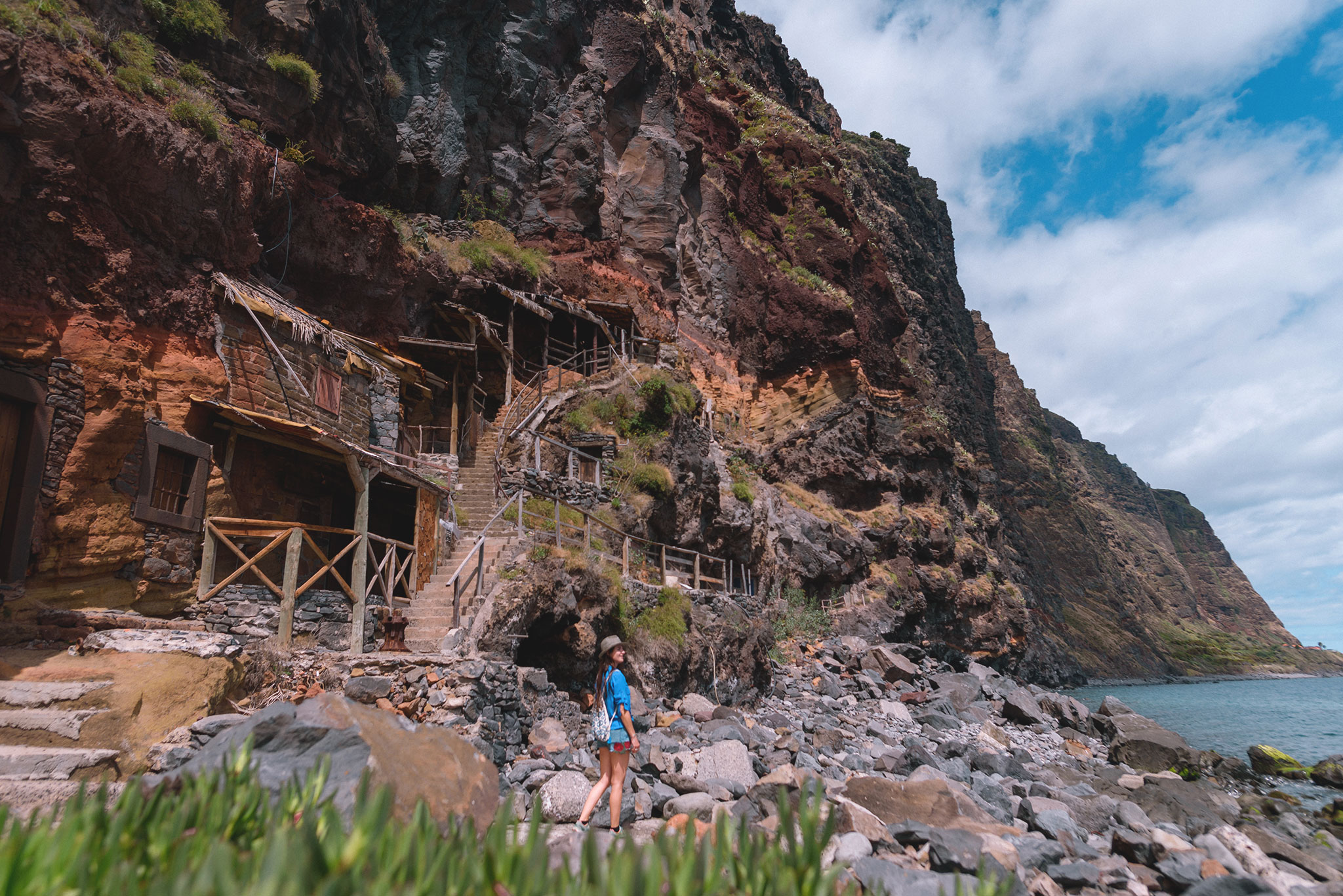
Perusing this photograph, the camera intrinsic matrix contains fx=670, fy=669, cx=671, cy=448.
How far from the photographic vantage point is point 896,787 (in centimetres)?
785

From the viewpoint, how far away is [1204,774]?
14.9m

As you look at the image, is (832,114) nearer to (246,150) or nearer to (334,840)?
(246,150)

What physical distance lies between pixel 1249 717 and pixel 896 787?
112 feet

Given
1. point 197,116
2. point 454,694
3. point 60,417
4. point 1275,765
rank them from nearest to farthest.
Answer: point 454,694 < point 60,417 < point 197,116 < point 1275,765

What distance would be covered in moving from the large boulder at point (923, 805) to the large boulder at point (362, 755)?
4.84 m

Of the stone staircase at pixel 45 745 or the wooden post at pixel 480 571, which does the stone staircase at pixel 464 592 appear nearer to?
the wooden post at pixel 480 571

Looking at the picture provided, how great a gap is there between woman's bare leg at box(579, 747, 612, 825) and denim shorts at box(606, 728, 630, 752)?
2.5 inches

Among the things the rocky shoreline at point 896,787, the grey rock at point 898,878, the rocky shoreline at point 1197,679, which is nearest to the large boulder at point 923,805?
the rocky shoreline at point 896,787

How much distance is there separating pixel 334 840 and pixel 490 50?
103ft

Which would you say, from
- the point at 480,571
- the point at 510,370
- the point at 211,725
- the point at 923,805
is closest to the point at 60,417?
the point at 211,725

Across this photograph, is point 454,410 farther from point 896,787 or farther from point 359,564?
point 896,787

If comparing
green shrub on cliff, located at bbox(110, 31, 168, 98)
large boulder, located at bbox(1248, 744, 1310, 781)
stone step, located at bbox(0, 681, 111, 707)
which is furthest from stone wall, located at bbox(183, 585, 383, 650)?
large boulder, located at bbox(1248, 744, 1310, 781)

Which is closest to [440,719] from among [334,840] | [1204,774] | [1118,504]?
[334,840]

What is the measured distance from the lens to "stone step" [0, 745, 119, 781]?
5617 millimetres
